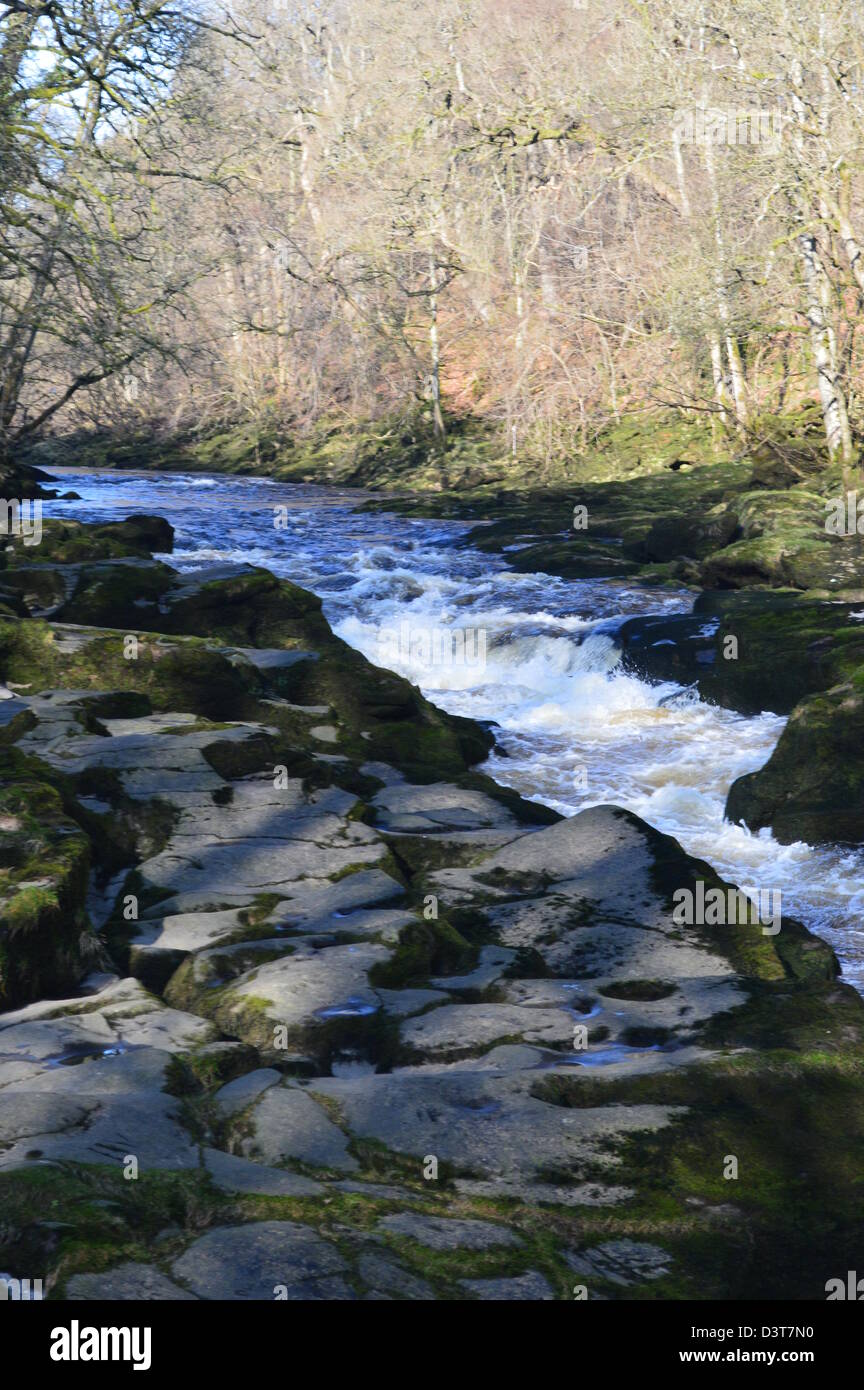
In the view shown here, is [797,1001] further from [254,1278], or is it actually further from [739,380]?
[739,380]

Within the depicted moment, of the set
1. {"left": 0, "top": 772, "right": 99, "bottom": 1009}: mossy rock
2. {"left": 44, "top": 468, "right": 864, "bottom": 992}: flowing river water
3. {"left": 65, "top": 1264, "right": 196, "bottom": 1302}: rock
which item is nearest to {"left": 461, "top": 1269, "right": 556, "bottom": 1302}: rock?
{"left": 65, "top": 1264, "right": 196, "bottom": 1302}: rock

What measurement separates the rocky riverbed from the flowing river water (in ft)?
5.67

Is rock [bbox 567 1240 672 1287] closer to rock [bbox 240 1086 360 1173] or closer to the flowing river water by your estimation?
rock [bbox 240 1086 360 1173]

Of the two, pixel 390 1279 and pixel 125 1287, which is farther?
pixel 390 1279

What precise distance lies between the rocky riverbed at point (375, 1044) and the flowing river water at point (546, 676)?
1.73 meters

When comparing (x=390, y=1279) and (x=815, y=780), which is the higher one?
(x=815, y=780)

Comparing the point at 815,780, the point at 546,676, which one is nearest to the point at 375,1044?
the point at 815,780

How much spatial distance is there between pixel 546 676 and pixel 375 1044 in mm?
9334

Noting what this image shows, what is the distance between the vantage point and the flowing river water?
29.2ft

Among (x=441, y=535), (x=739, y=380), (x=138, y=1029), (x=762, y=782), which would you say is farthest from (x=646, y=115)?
(x=138, y=1029)

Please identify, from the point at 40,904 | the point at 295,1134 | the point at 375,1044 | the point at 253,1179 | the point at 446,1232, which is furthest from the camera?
the point at 40,904

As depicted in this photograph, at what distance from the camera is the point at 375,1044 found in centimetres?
500

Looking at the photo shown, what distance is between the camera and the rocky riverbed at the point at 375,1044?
142 inches

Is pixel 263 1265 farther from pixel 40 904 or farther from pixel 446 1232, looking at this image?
pixel 40 904
